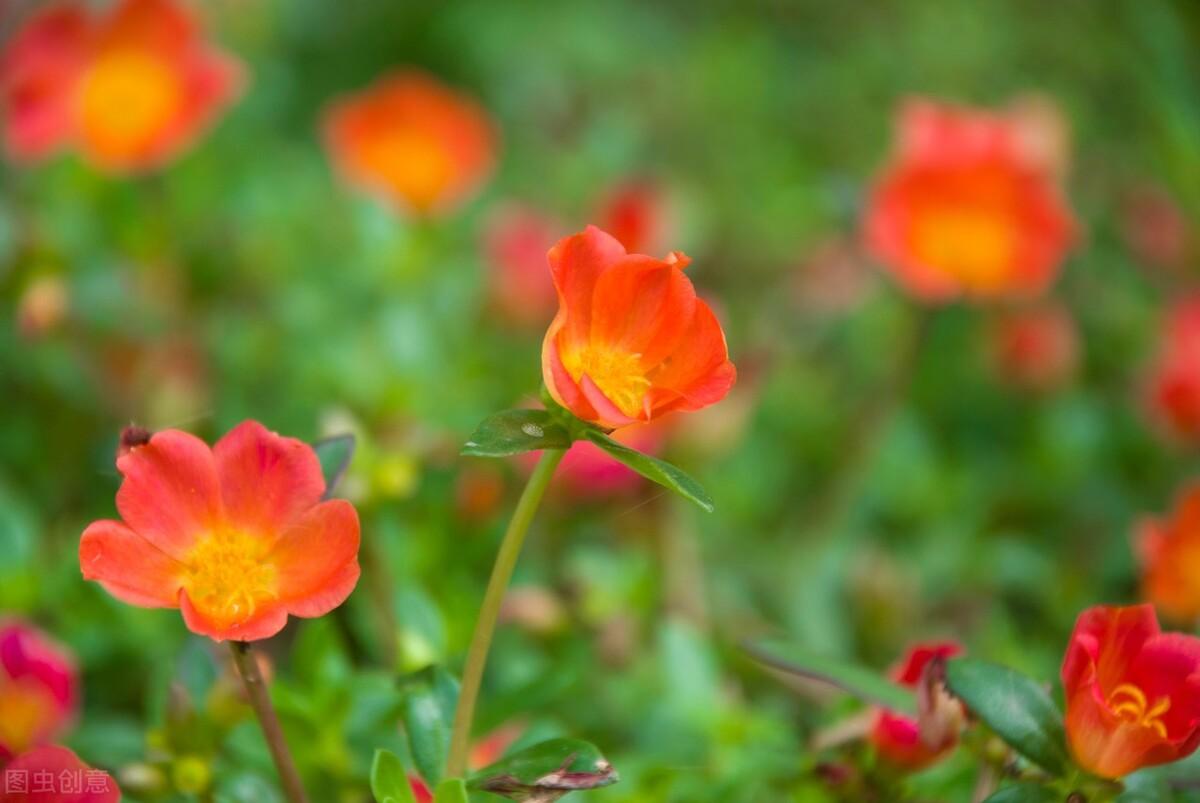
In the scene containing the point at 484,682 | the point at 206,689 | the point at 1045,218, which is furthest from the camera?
the point at 1045,218

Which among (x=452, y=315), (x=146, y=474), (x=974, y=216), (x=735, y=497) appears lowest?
(x=735, y=497)

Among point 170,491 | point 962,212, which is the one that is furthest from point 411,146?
point 170,491

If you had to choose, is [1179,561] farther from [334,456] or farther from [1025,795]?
[334,456]

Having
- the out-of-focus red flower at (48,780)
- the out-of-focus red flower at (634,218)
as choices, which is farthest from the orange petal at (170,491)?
the out-of-focus red flower at (634,218)

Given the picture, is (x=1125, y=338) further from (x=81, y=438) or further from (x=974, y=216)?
(x=81, y=438)

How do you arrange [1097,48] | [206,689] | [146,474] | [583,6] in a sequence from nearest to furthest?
[146,474] → [206,689] → [1097,48] → [583,6]

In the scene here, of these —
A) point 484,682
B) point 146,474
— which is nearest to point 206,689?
point 146,474
